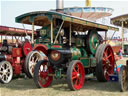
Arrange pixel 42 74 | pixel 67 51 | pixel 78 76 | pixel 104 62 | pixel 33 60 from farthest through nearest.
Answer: pixel 33 60, pixel 104 62, pixel 42 74, pixel 67 51, pixel 78 76

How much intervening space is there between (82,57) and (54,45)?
3.17ft

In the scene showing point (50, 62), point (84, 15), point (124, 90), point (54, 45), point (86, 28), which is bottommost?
point (124, 90)

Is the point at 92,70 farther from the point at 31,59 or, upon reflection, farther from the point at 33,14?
the point at 33,14

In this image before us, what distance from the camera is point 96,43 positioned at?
6688 mm

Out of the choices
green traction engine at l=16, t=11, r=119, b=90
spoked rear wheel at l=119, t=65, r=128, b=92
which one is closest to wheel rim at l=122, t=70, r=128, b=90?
spoked rear wheel at l=119, t=65, r=128, b=92

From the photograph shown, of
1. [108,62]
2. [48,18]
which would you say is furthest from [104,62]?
[48,18]

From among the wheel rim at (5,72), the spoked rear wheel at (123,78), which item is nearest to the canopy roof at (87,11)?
the wheel rim at (5,72)

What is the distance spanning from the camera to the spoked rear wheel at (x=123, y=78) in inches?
185

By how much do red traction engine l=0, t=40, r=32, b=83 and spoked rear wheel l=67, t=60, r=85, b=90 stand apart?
2.27 meters

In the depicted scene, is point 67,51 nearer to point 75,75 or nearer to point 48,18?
point 75,75

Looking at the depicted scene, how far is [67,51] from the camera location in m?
5.32

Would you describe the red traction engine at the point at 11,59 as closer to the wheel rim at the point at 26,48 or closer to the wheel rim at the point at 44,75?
the wheel rim at the point at 26,48

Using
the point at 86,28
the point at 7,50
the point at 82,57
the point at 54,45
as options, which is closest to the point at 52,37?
the point at 54,45

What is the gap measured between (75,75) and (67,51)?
25.5 inches
